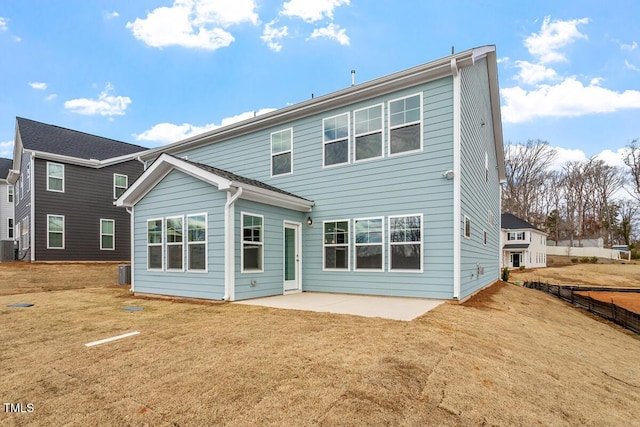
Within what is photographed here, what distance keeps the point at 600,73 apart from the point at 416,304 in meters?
35.2

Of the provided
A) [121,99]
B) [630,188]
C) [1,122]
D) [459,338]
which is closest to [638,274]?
[630,188]

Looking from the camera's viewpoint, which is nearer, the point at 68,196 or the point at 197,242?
the point at 197,242

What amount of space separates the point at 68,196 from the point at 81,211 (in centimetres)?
87

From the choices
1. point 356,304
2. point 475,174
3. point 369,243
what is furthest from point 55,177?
point 475,174

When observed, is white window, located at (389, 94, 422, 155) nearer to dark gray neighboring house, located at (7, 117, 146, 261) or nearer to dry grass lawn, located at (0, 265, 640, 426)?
dry grass lawn, located at (0, 265, 640, 426)

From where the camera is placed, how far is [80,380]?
3258mm

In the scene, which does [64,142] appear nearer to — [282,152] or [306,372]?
[282,152]

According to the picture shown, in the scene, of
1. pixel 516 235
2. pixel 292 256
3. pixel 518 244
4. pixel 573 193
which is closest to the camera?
pixel 292 256

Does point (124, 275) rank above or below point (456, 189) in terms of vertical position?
below

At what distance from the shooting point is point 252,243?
7.98m

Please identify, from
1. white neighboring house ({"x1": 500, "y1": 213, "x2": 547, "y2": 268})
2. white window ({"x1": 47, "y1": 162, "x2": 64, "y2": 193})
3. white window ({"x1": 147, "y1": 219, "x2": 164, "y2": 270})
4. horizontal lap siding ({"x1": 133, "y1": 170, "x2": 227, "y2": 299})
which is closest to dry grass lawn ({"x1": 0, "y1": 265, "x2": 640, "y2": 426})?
horizontal lap siding ({"x1": 133, "y1": 170, "x2": 227, "y2": 299})

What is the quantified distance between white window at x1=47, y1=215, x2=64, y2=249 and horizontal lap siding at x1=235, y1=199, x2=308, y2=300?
1278 centimetres

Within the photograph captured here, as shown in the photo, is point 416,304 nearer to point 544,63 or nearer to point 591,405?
point 591,405

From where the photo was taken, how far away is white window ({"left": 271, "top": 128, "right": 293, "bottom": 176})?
33.1 feet
